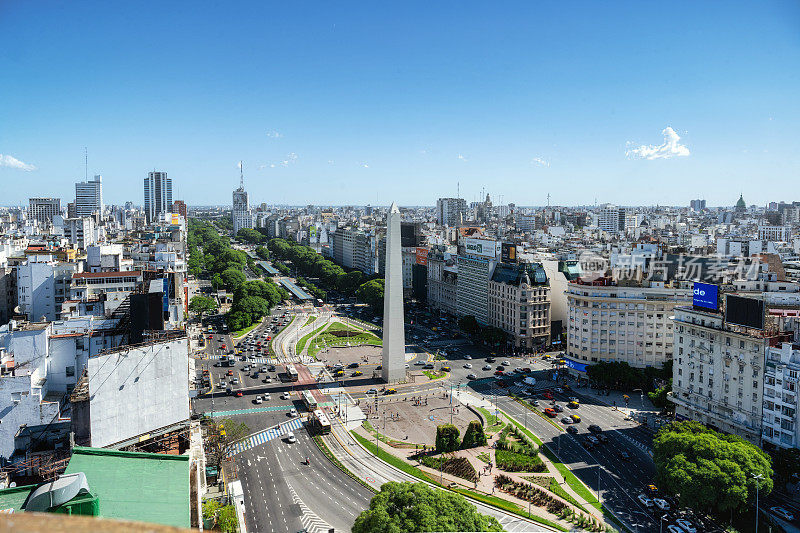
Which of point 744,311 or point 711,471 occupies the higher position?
point 744,311

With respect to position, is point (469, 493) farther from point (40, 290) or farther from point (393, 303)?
point (40, 290)

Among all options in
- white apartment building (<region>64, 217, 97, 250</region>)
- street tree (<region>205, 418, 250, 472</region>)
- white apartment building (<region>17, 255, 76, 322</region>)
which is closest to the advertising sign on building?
white apartment building (<region>17, 255, 76, 322</region>)

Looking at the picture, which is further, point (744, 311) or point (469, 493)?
point (744, 311)

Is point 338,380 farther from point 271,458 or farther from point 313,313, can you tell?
point 313,313

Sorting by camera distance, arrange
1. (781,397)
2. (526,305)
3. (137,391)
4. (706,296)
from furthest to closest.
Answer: (526,305)
(706,296)
(781,397)
(137,391)

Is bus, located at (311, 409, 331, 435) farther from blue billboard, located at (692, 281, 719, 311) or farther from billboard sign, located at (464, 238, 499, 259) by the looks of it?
billboard sign, located at (464, 238, 499, 259)

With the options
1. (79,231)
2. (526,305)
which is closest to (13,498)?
(526,305)

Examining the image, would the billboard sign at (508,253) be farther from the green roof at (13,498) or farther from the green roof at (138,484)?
the green roof at (13,498)

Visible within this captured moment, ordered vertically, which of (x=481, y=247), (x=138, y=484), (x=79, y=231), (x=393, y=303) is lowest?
(x=138, y=484)
